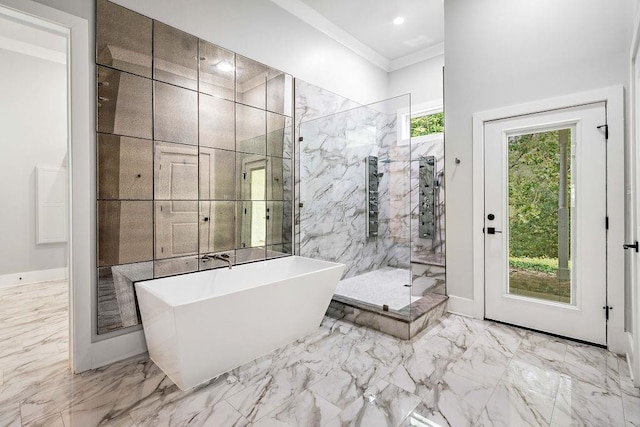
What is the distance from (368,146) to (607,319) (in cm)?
275

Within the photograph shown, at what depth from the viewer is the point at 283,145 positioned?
3.42m

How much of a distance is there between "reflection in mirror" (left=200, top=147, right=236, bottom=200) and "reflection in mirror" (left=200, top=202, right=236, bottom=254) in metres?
0.09

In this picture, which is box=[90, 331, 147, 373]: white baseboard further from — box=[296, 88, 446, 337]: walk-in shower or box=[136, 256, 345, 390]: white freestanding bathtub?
box=[296, 88, 446, 337]: walk-in shower

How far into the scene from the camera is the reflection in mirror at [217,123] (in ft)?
8.90

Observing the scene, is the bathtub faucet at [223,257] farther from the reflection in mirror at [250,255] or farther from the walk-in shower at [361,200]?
the walk-in shower at [361,200]

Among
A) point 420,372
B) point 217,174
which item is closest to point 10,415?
point 217,174

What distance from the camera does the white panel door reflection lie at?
2.47m

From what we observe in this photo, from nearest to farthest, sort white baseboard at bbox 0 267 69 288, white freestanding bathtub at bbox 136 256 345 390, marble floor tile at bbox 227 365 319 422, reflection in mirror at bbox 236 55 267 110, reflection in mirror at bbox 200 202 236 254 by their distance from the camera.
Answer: marble floor tile at bbox 227 365 319 422, white freestanding bathtub at bbox 136 256 345 390, reflection in mirror at bbox 200 202 236 254, reflection in mirror at bbox 236 55 267 110, white baseboard at bbox 0 267 69 288

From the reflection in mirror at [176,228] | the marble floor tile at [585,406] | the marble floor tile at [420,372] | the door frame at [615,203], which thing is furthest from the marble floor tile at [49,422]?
the door frame at [615,203]

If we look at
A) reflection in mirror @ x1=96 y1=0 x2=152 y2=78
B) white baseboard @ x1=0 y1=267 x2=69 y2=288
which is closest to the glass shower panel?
reflection in mirror @ x1=96 y1=0 x2=152 y2=78

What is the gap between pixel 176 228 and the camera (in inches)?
101

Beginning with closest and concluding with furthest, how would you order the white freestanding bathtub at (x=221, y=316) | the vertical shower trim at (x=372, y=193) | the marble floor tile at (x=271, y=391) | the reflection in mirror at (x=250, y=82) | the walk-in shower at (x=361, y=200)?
the marble floor tile at (x=271, y=391)
the white freestanding bathtub at (x=221, y=316)
the reflection in mirror at (x=250, y=82)
the walk-in shower at (x=361, y=200)
the vertical shower trim at (x=372, y=193)

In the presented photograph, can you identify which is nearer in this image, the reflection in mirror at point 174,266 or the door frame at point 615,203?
the door frame at point 615,203

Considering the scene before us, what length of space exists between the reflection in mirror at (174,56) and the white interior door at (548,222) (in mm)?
2857
